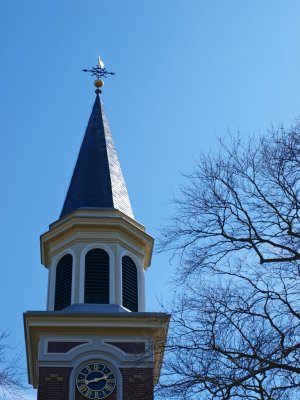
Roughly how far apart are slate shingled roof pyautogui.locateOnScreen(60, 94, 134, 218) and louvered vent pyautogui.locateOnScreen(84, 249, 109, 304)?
195 cm

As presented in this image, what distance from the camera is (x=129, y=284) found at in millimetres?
27250

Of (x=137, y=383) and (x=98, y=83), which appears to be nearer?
(x=137, y=383)

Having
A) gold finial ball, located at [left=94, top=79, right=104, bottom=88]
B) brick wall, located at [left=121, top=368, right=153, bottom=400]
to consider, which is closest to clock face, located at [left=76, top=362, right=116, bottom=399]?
brick wall, located at [left=121, top=368, right=153, bottom=400]

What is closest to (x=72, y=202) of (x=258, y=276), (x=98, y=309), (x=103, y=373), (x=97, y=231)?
(x=97, y=231)

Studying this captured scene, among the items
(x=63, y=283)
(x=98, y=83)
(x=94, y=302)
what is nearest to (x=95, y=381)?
(x=94, y=302)

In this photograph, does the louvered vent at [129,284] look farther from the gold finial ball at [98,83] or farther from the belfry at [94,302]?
the gold finial ball at [98,83]

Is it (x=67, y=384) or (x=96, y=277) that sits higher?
(x=96, y=277)

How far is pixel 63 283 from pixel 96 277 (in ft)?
3.45

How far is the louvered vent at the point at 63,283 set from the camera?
26688 millimetres

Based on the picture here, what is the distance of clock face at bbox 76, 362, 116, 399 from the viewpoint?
952 inches

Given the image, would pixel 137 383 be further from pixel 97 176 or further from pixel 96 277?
pixel 97 176

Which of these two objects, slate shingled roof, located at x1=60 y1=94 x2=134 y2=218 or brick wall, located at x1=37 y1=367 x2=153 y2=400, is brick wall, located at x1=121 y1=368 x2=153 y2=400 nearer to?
brick wall, located at x1=37 y1=367 x2=153 y2=400

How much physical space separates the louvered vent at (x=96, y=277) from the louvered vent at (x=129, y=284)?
576 millimetres

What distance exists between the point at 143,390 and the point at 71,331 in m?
2.69
